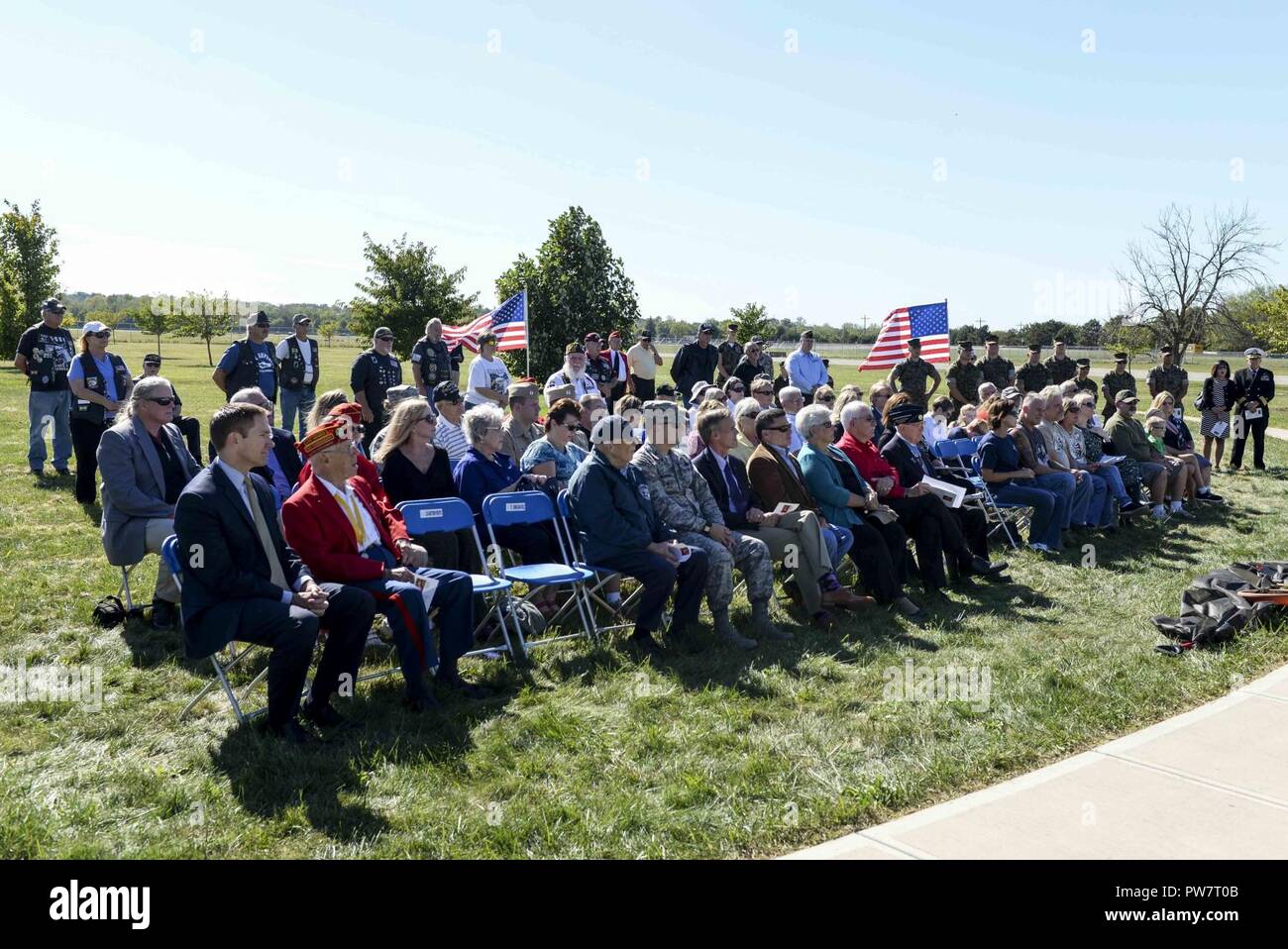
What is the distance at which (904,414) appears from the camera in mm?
8359

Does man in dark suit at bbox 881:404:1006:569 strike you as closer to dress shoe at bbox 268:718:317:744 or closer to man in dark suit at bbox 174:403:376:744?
man in dark suit at bbox 174:403:376:744

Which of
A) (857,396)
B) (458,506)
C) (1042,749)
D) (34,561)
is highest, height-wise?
(857,396)

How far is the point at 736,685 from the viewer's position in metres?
5.38

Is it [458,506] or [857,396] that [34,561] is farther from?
[857,396]

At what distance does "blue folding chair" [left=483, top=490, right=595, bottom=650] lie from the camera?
605 cm

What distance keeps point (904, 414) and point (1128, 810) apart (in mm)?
4838

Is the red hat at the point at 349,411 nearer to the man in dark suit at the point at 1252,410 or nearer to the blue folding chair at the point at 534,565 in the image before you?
the blue folding chair at the point at 534,565

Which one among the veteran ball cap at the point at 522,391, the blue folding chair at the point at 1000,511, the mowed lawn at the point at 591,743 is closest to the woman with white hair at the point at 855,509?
the mowed lawn at the point at 591,743

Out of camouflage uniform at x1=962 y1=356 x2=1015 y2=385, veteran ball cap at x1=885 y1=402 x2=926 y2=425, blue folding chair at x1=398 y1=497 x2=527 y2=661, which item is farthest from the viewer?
camouflage uniform at x1=962 y1=356 x2=1015 y2=385

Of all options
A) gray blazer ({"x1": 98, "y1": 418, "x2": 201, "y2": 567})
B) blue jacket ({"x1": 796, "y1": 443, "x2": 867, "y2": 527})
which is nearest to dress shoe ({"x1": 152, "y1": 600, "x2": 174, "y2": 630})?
gray blazer ({"x1": 98, "y1": 418, "x2": 201, "y2": 567})

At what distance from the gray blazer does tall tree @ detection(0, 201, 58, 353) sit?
36976mm

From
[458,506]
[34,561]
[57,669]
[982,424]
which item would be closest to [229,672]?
[57,669]

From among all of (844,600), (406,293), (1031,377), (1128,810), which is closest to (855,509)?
(844,600)
